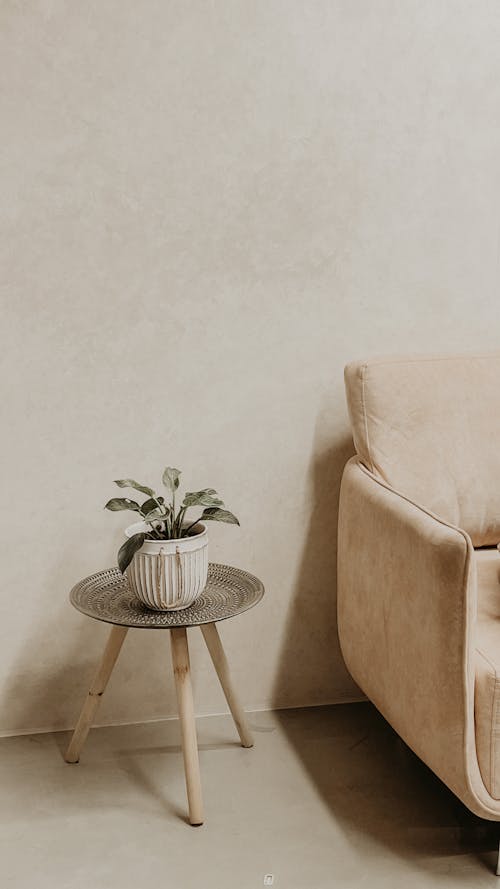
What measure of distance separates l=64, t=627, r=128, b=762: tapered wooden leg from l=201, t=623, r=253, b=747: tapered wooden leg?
175mm

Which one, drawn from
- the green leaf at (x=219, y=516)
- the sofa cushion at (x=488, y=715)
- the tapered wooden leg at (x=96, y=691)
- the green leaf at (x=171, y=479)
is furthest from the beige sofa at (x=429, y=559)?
the tapered wooden leg at (x=96, y=691)

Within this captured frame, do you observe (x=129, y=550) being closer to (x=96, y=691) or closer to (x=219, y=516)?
(x=219, y=516)

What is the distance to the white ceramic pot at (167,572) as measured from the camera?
1880 millimetres

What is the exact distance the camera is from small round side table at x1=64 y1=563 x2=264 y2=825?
1.87 m

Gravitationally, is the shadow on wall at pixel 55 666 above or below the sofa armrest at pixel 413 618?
below

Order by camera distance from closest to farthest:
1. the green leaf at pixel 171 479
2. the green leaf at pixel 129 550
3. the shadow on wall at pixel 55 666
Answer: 1. the green leaf at pixel 129 550
2. the green leaf at pixel 171 479
3. the shadow on wall at pixel 55 666

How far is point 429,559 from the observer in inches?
65.5

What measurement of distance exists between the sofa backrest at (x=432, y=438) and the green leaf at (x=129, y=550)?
518 millimetres

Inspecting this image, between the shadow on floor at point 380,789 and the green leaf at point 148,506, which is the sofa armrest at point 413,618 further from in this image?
the green leaf at point 148,506

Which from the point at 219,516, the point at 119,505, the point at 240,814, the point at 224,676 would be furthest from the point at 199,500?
the point at 240,814

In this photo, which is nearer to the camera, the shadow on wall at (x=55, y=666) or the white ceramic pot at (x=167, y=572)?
the white ceramic pot at (x=167, y=572)

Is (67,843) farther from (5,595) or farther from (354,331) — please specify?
(354,331)

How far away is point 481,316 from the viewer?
7.66 ft

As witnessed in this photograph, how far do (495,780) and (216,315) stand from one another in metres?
1.12
